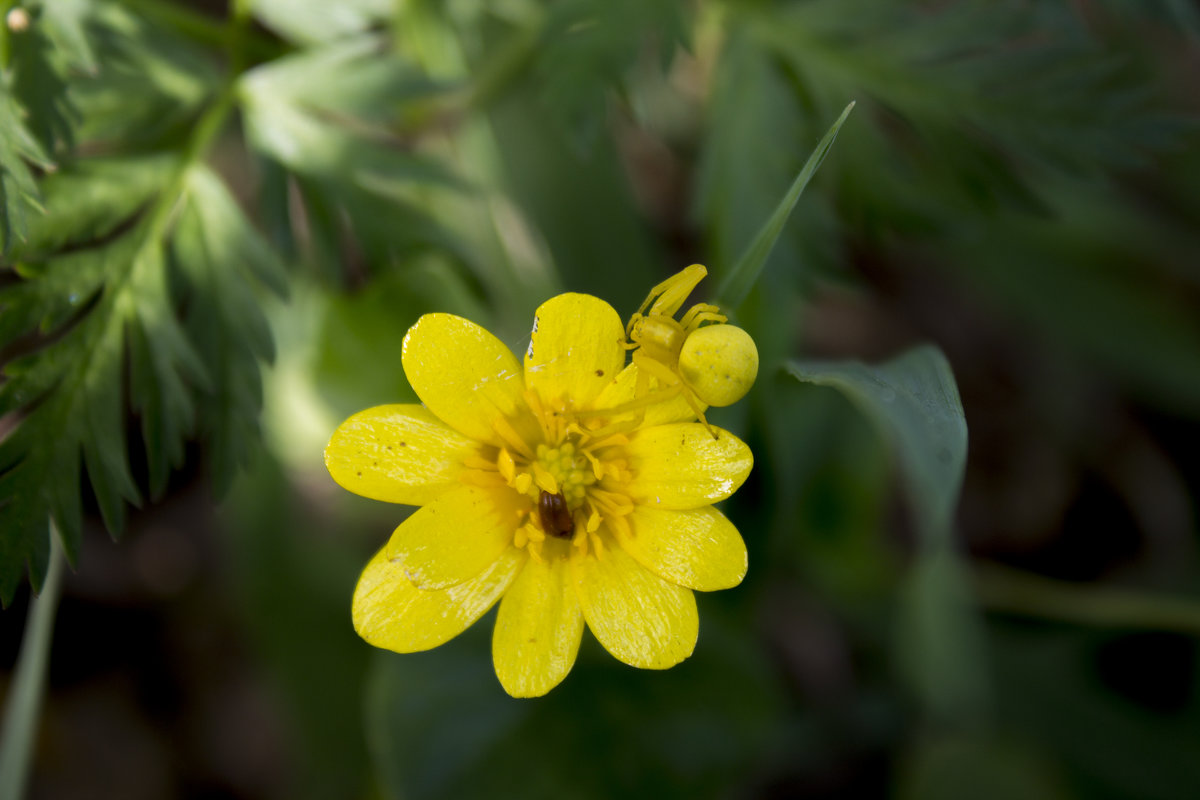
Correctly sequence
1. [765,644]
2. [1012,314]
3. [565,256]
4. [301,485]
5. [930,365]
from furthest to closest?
[1012,314]
[765,644]
[301,485]
[565,256]
[930,365]

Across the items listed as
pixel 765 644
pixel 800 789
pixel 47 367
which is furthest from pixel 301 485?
pixel 800 789

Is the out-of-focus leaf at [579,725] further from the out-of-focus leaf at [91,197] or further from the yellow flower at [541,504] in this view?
the out-of-focus leaf at [91,197]

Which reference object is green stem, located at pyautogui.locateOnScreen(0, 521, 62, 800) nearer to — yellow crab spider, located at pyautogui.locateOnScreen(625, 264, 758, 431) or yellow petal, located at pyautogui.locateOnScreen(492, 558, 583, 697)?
yellow petal, located at pyautogui.locateOnScreen(492, 558, 583, 697)

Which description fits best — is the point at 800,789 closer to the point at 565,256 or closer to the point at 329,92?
the point at 565,256

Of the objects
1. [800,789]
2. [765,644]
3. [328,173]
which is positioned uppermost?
[328,173]

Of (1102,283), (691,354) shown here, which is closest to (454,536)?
(691,354)

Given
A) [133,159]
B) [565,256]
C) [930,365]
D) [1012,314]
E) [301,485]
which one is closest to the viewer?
[930,365]

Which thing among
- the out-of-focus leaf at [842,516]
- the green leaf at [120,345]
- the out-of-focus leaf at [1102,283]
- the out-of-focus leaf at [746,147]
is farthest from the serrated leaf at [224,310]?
the out-of-focus leaf at [1102,283]

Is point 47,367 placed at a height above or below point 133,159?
below
